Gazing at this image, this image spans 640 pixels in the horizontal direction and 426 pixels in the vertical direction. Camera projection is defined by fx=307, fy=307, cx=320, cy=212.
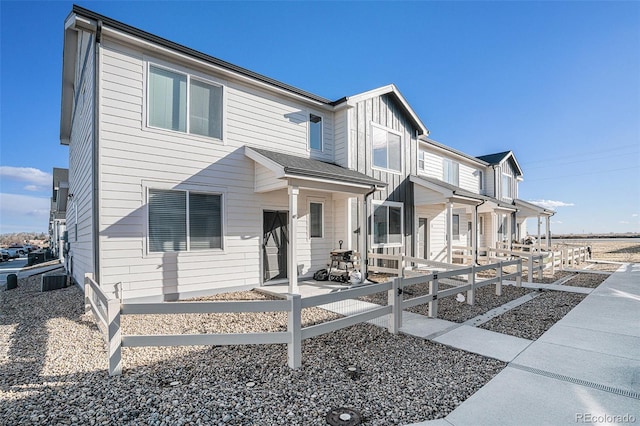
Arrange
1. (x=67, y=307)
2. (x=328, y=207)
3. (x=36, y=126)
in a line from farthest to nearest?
(x=36, y=126) → (x=328, y=207) → (x=67, y=307)

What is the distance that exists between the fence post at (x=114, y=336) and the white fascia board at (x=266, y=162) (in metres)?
4.49

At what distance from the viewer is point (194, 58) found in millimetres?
7527

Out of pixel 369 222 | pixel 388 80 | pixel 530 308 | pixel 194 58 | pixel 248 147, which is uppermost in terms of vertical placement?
pixel 388 80

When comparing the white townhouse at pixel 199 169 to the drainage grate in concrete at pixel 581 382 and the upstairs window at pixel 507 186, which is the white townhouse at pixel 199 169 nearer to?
the drainage grate in concrete at pixel 581 382

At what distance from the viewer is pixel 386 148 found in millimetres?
11969

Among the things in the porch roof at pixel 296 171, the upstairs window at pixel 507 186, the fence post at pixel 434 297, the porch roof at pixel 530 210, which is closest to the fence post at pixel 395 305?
the fence post at pixel 434 297

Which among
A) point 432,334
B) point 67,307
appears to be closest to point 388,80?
point 432,334

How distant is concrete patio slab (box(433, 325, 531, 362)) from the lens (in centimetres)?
436

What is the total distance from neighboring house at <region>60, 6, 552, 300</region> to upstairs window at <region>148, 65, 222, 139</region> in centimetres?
3

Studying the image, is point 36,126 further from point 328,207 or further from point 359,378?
point 359,378

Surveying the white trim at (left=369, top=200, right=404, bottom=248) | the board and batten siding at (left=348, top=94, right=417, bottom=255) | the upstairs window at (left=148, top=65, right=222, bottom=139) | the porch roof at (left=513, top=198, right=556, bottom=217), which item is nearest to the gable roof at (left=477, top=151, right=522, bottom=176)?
the porch roof at (left=513, top=198, right=556, bottom=217)

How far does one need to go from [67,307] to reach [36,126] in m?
11.9

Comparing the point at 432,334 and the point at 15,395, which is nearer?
the point at 15,395

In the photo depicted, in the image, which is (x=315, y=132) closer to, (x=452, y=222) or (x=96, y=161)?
(x=96, y=161)
